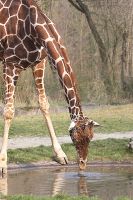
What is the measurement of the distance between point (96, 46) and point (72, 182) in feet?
92.3

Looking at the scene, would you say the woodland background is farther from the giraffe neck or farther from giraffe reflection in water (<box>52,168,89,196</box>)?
the giraffe neck

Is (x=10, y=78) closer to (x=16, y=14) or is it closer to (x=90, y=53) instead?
(x=16, y=14)

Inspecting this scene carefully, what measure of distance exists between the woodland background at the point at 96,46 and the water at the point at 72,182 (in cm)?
1886

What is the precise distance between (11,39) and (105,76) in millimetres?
22612

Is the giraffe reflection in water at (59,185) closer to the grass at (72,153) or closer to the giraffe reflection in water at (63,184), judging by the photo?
the giraffe reflection in water at (63,184)

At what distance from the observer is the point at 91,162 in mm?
12438

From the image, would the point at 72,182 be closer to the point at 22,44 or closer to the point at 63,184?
the point at 63,184

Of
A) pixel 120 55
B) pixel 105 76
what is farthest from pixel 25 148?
pixel 120 55

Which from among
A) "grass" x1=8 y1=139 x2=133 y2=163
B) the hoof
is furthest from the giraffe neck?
"grass" x1=8 y1=139 x2=133 y2=163

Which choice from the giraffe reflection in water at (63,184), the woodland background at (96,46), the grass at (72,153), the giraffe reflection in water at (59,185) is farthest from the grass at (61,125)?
the woodland background at (96,46)

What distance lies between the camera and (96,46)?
37.7 metres

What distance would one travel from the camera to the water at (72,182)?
902 cm

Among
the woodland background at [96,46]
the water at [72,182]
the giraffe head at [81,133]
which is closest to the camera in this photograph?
the water at [72,182]

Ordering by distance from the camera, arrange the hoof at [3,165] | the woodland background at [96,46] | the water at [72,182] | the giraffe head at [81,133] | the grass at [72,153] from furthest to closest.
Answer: the woodland background at [96,46], the grass at [72,153], the hoof at [3,165], the giraffe head at [81,133], the water at [72,182]
